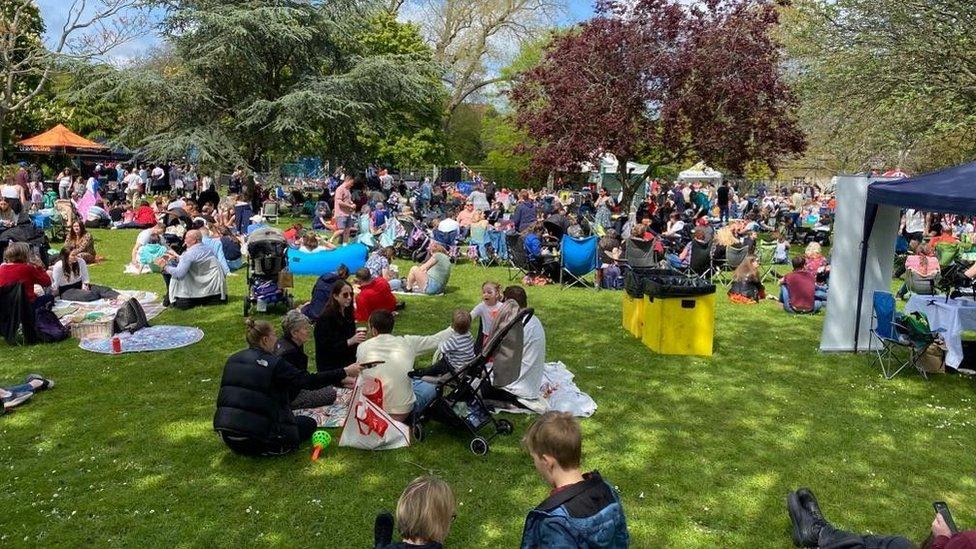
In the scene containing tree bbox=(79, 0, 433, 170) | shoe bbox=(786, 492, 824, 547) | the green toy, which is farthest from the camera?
tree bbox=(79, 0, 433, 170)

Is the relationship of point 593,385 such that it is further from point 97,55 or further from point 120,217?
point 97,55

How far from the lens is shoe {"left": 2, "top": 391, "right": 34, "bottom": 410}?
6.06 metres

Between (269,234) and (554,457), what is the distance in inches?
315

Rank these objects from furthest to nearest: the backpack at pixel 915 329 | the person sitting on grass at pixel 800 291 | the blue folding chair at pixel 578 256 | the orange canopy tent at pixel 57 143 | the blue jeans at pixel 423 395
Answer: the orange canopy tent at pixel 57 143
the blue folding chair at pixel 578 256
the person sitting on grass at pixel 800 291
the backpack at pixel 915 329
the blue jeans at pixel 423 395

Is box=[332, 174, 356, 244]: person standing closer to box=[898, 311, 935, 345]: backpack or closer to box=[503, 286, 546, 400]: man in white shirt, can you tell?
box=[503, 286, 546, 400]: man in white shirt

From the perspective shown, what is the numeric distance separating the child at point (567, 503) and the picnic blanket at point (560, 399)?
10.8 feet

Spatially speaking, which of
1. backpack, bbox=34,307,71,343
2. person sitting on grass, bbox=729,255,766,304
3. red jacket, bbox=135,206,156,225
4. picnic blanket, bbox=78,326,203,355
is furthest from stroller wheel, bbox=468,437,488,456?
red jacket, bbox=135,206,156,225

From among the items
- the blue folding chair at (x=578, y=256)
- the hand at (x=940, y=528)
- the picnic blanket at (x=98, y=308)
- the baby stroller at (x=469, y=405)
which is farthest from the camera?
the blue folding chair at (x=578, y=256)

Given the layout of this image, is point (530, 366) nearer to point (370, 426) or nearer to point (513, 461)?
point (513, 461)

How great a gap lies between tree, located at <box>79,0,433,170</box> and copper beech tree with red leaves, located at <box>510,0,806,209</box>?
8589 millimetres

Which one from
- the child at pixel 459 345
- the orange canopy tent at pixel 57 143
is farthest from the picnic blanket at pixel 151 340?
the orange canopy tent at pixel 57 143

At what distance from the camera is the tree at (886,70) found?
15195 mm

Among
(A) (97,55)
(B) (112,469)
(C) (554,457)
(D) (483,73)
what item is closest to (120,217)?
(A) (97,55)

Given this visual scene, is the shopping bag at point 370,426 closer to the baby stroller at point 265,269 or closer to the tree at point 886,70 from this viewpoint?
the baby stroller at point 265,269
